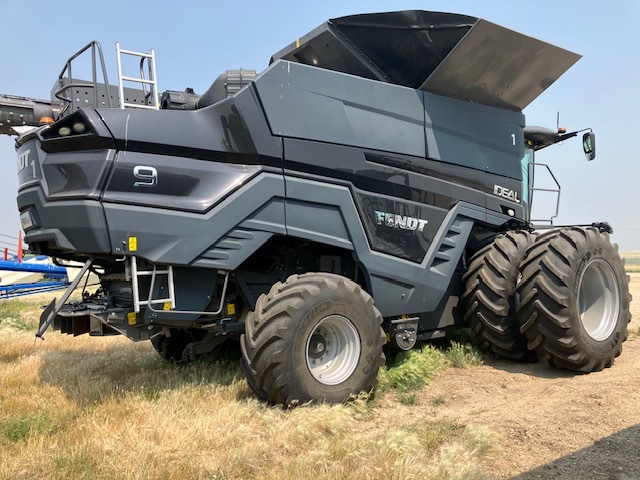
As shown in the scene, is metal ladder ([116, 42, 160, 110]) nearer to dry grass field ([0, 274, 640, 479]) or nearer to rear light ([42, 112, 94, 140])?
rear light ([42, 112, 94, 140])

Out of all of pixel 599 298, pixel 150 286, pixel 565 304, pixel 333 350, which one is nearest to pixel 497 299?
pixel 565 304

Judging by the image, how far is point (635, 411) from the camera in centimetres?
390

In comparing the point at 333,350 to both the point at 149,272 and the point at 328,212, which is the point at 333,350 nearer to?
the point at 328,212

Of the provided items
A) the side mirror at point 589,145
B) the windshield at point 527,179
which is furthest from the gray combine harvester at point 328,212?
the side mirror at point 589,145

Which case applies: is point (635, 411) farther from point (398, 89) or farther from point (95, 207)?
point (95, 207)

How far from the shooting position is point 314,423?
141 inches

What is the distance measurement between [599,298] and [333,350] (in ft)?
11.2

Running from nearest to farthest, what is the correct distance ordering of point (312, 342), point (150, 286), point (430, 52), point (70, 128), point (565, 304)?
point (70, 128) < point (150, 286) < point (312, 342) < point (565, 304) < point (430, 52)

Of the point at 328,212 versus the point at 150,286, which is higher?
the point at 328,212

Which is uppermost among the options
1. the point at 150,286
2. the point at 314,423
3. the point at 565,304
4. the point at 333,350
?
the point at 150,286

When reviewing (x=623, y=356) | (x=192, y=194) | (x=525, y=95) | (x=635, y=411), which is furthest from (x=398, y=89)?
(x=623, y=356)

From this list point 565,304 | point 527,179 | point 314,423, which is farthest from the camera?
point 527,179

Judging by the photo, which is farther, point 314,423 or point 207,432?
point 314,423

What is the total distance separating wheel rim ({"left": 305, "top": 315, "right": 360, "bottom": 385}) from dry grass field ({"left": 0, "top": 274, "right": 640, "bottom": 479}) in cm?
28
